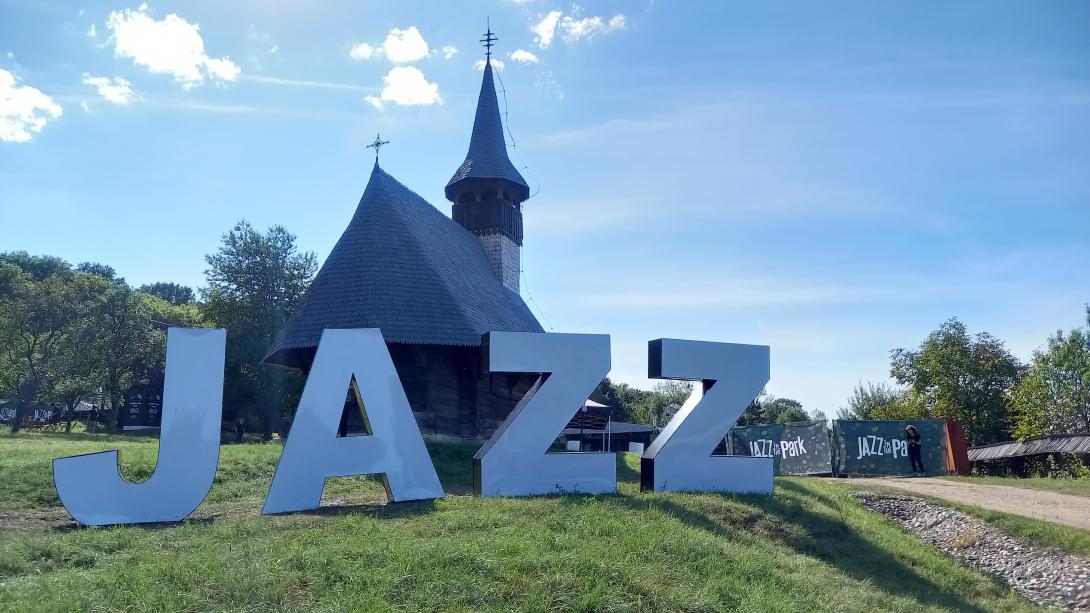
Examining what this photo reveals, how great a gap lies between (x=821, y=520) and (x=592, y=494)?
3.35 metres

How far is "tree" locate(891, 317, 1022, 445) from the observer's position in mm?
33781

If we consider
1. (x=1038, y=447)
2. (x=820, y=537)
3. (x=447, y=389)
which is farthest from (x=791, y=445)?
(x=820, y=537)

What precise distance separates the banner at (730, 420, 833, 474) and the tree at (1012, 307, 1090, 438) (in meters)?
14.3

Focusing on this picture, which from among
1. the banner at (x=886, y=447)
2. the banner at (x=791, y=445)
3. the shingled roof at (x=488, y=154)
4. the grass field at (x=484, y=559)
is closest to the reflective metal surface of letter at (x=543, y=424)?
the grass field at (x=484, y=559)

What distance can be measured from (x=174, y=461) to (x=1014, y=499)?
14.1 m

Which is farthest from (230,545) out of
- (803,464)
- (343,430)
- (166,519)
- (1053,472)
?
(1053,472)

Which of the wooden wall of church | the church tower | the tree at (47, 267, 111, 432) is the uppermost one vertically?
the church tower

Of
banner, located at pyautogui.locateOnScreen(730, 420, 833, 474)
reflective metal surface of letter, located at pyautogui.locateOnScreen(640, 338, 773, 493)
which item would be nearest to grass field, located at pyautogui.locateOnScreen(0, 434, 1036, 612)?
reflective metal surface of letter, located at pyautogui.locateOnScreen(640, 338, 773, 493)

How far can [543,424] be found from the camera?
10.0 m

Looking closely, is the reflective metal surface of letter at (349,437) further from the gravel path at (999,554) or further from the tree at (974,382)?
the tree at (974,382)

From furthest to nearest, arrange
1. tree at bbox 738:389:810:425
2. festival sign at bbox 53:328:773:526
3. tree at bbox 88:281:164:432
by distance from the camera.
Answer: tree at bbox 738:389:810:425, tree at bbox 88:281:164:432, festival sign at bbox 53:328:773:526

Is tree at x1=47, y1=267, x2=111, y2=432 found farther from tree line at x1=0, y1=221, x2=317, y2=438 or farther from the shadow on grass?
the shadow on grass

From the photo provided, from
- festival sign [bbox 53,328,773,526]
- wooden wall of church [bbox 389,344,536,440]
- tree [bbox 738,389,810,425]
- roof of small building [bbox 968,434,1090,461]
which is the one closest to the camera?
festival sign [bbox 53,328,773,526]

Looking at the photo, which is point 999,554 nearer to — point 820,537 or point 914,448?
point 820,537
